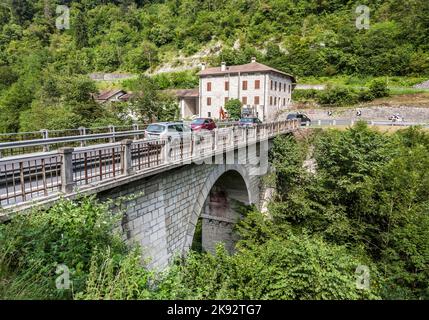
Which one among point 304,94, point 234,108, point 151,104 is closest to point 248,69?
point 234,108

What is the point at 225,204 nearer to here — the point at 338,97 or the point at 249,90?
the point at 249,90

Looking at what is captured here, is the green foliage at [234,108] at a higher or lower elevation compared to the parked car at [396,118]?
higher

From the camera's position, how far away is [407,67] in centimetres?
4219

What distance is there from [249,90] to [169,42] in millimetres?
49904

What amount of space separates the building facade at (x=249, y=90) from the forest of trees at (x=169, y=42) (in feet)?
35.1

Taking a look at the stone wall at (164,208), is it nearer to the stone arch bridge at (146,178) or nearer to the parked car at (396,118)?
the stone arch bridge at (146,178)

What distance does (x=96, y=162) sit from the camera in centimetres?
825

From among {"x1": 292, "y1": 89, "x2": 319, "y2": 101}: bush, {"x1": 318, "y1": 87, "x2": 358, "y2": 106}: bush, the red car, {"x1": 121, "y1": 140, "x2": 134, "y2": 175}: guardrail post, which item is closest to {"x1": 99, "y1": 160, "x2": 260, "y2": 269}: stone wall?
{"x1": 121, "y1": 140, "x2": 134, "y2": 175}: guardrail post

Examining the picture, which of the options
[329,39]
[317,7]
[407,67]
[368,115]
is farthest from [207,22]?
[368,115]

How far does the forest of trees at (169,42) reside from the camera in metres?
33.9

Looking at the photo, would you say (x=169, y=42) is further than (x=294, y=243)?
Yes

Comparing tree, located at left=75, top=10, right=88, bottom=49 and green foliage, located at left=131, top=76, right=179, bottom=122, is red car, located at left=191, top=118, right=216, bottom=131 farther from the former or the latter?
tree, located at left=75, top=10, right=88, bottom=49

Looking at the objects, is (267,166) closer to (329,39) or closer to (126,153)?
(126,153)

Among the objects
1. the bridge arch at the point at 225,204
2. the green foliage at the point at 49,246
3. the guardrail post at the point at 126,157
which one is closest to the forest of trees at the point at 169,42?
the bridge arch at the point at 225,204
